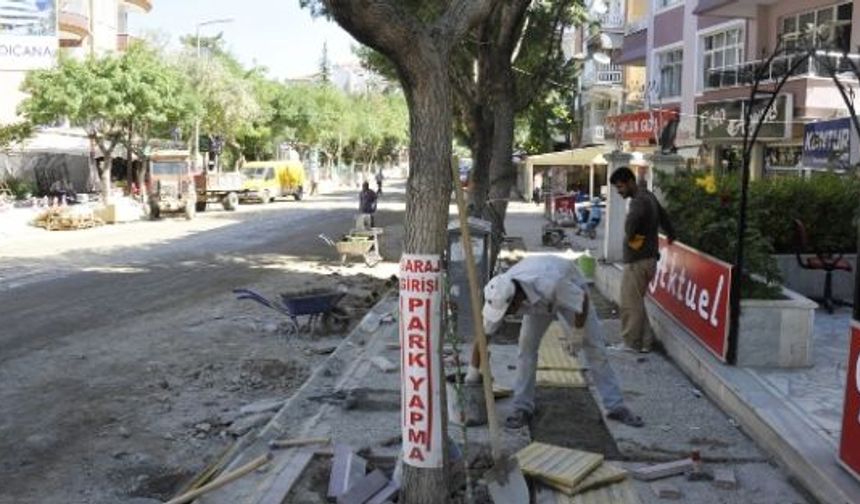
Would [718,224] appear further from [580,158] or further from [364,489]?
[580,158]

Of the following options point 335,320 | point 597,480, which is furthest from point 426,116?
point 335,320

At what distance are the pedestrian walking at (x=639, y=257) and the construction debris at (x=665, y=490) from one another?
→ 12.4 ft

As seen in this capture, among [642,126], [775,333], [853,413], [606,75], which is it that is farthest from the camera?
[606,75]

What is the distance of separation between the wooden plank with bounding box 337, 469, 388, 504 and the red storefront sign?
1726cm

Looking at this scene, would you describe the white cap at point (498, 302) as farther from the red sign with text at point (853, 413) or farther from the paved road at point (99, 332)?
the paved road at point (99, 332)

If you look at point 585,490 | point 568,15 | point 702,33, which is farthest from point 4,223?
point 585,490

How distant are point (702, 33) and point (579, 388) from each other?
67.4 ft

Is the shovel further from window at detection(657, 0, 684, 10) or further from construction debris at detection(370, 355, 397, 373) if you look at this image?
window at detection(657, 0, 684, 10)

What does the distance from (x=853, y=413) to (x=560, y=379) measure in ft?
10.4

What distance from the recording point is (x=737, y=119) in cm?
2130

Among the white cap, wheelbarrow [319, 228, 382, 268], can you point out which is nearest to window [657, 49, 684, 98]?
wheelbarrow [319, 228, 382, 268]

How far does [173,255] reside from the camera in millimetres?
20641

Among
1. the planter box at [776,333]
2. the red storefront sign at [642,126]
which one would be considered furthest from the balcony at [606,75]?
the planter box at [776,333]

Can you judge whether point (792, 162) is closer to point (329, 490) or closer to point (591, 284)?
point (591, 284)
